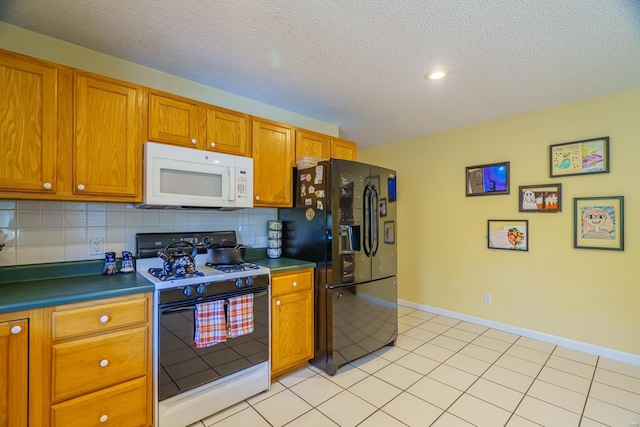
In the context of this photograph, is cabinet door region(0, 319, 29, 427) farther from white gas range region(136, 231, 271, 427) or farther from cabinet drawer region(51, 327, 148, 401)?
white gas range region(136, 231, 271, 427)

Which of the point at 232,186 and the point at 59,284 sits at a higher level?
the point at 232,186

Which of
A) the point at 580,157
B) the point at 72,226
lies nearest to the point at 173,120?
the point at 72,226

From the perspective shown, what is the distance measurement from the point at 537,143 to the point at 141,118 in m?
3.65

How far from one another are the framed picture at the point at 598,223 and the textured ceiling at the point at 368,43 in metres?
1.00

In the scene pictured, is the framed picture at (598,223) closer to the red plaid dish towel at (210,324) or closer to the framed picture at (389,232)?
the framed picture at (389,232)

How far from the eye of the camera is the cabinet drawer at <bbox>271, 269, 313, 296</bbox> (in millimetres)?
2242

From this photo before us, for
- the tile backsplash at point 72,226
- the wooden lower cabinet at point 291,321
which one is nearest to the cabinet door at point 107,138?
the tile backsplash at point 72,226

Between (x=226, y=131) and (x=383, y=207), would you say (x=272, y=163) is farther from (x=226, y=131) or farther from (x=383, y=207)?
(x=383, y=207)

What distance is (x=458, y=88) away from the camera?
2492 mm

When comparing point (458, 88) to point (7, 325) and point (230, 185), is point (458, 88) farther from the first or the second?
point (7, 325)

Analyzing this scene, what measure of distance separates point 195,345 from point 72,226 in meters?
1.17

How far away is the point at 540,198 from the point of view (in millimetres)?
2945

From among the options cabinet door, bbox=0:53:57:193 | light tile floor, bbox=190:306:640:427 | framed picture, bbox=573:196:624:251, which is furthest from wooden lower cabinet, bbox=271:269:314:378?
framed picture, bbox=573:196:624:251

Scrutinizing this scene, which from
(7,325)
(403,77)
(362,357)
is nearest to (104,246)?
(7,325)
